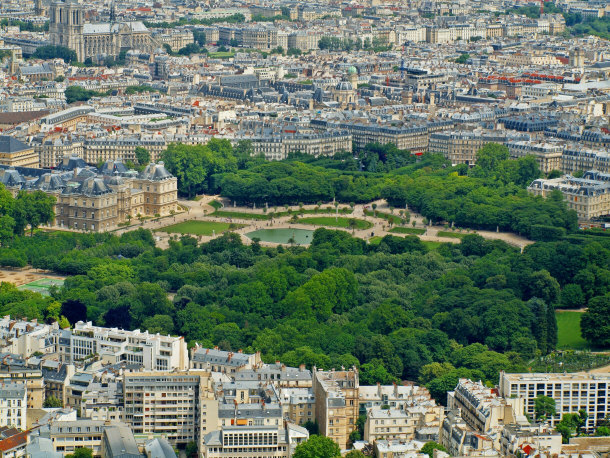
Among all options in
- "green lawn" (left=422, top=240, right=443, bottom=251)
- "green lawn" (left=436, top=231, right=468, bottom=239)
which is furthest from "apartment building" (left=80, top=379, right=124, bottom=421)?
"green lawn" (left=436, top=231, right=468, bottom=239)

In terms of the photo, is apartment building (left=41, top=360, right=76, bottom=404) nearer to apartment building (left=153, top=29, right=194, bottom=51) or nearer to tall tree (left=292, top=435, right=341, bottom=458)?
tall tree (left=292, top=435, right=341, bottom=458)

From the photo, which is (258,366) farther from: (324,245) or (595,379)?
(324,245)

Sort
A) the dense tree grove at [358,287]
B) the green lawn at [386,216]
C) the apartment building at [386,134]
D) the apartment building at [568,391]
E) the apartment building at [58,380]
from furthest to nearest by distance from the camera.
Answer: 1. the apartment building at [386,134]
2. the green lawn at [386,216]
3. the dense tree grove at [358,287]
4. the apartment building at [58,380]
5. the apartment building at [568,391]

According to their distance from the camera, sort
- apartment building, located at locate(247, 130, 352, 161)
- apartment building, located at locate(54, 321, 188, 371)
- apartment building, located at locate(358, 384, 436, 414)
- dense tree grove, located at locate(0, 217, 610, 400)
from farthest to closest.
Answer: apartment building, located at locate(247, 130, 352, 161)
dense tree grove, located at locate(0, 217, 610, 400)
apartment building, located at locate(54, 321, 188, 371)
apartment building, located at locate(358, 384, 436, 414)

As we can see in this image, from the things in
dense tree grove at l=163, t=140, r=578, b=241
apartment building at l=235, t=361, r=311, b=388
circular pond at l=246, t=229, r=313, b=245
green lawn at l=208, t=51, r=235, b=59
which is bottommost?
circular pond at l=246, t=229, r=313, b=245

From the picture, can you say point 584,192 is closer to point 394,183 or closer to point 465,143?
point 394,183

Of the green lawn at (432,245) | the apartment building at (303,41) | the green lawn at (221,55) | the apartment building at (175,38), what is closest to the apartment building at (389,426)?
the green lawn at (432,245)

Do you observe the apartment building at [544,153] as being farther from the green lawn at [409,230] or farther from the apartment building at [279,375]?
the apartment building at [279,375]
